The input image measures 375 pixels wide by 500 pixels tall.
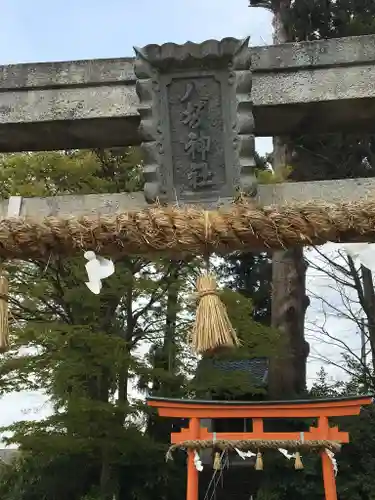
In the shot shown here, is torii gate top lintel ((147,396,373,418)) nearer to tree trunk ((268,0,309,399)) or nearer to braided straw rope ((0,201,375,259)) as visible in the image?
tree trunk ((268,0,309,399))

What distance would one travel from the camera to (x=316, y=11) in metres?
12.8

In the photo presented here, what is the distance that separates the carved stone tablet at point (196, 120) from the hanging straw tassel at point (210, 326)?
945 millimetres

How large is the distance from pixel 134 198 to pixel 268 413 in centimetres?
712

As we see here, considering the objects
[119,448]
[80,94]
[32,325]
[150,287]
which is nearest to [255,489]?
[119,448]

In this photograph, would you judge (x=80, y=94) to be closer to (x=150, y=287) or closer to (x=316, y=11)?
(x=150, y=287)

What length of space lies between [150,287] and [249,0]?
6571 mm

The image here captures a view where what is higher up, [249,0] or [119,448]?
[249,0]

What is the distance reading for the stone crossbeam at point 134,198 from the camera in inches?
126

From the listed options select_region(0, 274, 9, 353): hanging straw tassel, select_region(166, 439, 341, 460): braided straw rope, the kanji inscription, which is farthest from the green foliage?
select_region(0, 274, 9, 353): hanging straw tassel

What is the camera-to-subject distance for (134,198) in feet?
10.7

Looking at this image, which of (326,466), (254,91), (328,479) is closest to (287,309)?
Result: (326,466)

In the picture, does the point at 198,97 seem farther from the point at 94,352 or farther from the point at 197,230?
the point at 94,352

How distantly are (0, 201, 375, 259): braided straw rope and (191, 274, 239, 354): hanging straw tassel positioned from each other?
0.60 ft

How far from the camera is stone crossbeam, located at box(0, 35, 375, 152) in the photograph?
340 centimetres
